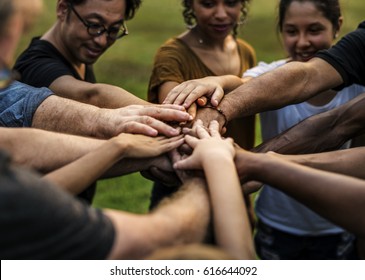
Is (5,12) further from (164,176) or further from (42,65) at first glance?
(42,65)

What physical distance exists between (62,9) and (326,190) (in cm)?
215

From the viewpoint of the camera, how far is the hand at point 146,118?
Answer: 9.83 ft

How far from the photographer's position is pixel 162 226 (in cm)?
217

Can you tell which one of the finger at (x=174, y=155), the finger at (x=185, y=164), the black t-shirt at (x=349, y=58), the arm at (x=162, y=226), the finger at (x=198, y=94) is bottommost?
the arm at (x=162, y=226)

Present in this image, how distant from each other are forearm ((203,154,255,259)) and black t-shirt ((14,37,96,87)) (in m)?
1.36

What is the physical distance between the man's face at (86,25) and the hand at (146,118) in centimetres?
90

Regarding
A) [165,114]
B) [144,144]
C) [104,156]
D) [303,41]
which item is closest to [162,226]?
[104,156]

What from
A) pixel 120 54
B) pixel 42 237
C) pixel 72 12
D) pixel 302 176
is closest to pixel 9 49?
pixel 42 237

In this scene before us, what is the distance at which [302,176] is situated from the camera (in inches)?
97.0

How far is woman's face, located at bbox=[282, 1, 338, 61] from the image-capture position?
3965 millimetres

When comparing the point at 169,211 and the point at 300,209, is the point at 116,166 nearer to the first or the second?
the point at 169,211

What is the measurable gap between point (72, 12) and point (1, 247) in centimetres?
227

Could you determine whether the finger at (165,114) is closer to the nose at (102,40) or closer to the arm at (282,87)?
the arm at (282,87)

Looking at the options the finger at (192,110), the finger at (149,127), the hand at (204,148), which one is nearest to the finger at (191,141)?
the hand at (204,148)
